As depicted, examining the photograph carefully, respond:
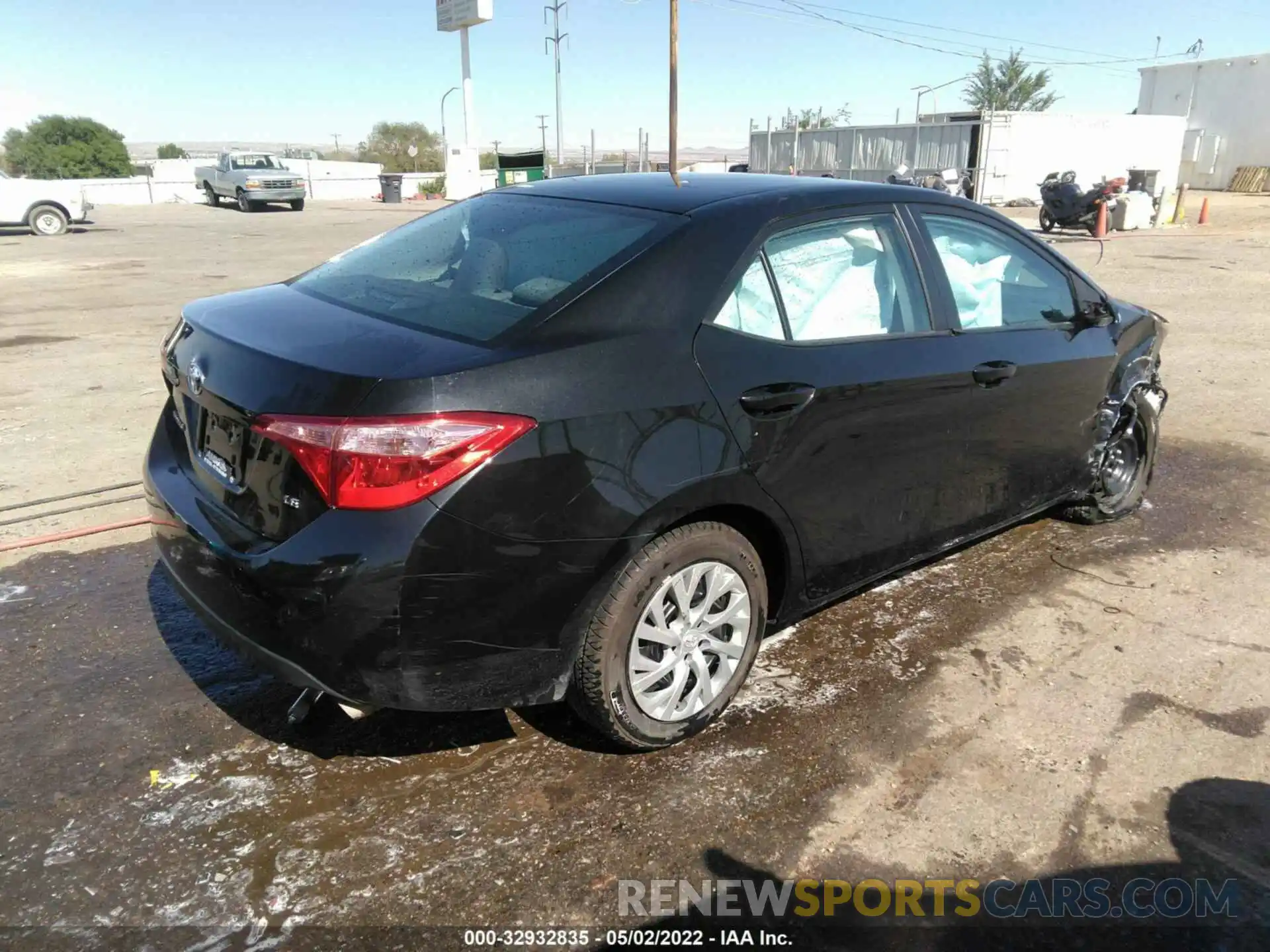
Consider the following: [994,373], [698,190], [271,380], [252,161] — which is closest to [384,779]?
[271,380]

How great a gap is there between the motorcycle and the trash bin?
93.6 feet

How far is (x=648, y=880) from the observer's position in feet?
8.13

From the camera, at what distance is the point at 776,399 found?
2.93 metres

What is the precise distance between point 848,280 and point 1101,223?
21.3m

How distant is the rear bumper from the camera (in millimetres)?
2342

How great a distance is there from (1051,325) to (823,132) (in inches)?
1329

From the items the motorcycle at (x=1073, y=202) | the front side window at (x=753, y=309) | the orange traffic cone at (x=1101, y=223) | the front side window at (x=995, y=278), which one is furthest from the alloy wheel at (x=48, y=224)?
the front side window at (x=753, y=309)

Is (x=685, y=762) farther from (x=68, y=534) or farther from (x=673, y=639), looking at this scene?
(x=68, y=534)

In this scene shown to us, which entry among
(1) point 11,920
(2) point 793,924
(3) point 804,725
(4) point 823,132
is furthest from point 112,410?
(4) point 823,132

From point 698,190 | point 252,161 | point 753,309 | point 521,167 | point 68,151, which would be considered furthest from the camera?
point 68,151

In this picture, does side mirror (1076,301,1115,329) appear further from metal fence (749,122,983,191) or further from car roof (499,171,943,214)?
metal fence (749,122,983,191)

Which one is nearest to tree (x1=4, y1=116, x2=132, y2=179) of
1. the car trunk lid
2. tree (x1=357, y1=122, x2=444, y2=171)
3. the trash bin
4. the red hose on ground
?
tree (x1=357, y1=122, x2=444, y2=171)

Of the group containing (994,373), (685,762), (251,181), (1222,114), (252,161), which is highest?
(1222,114)

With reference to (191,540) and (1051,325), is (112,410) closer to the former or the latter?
(191,540)
